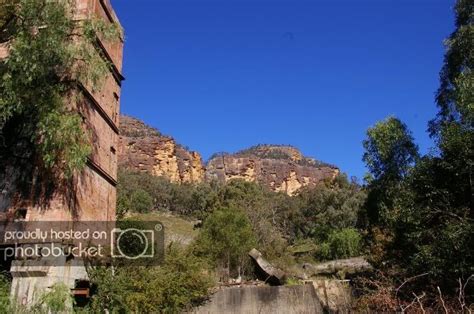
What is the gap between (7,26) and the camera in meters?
12.0

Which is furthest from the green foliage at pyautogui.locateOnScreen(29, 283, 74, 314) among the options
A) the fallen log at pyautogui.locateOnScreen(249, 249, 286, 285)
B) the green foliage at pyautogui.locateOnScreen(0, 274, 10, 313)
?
the fallen log at pyautogui.locateOnScreen(249, 249, 286, 285)

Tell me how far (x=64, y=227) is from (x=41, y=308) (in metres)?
2.02

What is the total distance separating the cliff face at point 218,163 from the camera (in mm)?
78875

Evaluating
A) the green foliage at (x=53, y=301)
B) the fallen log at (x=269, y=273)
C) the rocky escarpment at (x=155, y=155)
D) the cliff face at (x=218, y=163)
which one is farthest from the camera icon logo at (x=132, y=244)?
the rocky escarpment at (x=155, y=155)

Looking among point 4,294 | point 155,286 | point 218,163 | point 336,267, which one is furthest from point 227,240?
point 218,163

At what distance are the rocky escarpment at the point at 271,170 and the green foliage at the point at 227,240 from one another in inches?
2531

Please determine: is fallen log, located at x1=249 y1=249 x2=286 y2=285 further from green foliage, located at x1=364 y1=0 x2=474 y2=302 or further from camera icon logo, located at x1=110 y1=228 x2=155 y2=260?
camera icon logo, located at x1=110 y1=228 x2=155 y2=260

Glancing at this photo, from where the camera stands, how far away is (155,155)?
80.1 metres

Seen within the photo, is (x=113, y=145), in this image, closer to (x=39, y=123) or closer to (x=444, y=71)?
(x=39, y=123)

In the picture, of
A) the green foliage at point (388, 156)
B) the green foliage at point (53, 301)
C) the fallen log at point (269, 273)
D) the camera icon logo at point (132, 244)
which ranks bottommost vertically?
the green foliage at point (53, 301)

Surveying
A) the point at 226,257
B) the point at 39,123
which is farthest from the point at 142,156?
the point at 39,123

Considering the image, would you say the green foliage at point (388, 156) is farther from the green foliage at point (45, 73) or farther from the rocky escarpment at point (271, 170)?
the rocky escarpment at point (271, 170)

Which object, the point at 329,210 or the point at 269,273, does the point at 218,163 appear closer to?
the point at 329,210

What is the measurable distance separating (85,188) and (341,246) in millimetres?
24083
